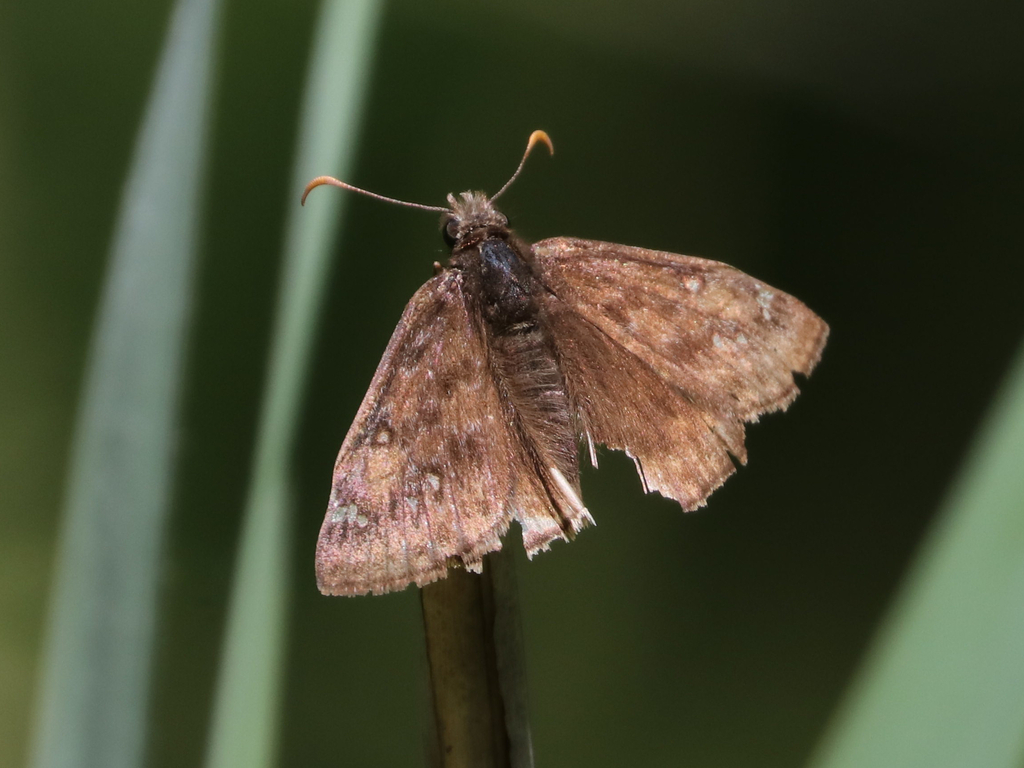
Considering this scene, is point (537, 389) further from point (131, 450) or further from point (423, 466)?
point (131, 450)

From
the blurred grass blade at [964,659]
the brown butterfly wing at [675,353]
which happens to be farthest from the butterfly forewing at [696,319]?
the blurred grass blade at [964,659]

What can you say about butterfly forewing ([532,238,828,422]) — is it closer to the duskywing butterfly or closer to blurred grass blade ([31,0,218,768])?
the duskywing butterfly

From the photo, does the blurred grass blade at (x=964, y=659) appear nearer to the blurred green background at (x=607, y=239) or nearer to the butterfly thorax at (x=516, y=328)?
the butterfly thorax at (x=516, y=328)

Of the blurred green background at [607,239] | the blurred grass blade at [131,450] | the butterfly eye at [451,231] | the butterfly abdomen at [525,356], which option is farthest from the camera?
the blurred green background at [607,239]

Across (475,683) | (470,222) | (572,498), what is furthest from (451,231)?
(475,683)

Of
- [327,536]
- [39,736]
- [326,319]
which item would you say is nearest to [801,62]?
[326,319]

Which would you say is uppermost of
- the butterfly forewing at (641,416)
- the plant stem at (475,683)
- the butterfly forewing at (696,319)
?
the butterfly forewing at (696,319)

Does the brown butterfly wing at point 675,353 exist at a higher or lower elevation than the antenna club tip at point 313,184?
lower
